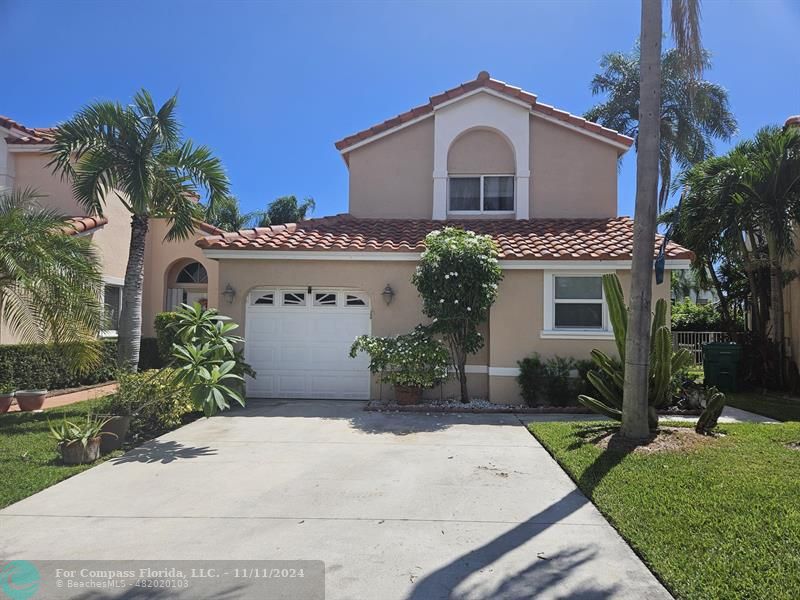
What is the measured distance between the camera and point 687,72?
23.0 ft

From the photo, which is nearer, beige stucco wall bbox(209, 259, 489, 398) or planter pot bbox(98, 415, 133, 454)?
planter pot bbox(98, 415, 133, 454)

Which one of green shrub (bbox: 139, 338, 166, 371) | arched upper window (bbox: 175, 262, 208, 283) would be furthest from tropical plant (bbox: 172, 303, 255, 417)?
arched upper window (bbox: 175, 262, 208, 283)

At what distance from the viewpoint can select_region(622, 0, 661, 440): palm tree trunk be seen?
6859 millimetres

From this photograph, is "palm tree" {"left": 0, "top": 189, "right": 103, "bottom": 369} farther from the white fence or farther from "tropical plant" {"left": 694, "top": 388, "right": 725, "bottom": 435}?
the white fence

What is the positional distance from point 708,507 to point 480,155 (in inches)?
421

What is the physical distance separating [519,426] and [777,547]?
193 inches

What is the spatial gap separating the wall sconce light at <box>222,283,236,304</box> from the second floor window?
6.08m

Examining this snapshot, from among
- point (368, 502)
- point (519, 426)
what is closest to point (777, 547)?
point (368, 502)

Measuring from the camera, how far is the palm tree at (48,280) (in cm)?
754

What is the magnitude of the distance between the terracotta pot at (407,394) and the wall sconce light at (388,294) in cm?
185

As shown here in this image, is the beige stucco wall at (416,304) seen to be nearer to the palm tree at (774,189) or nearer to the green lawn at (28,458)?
the palm tree at (774,189)

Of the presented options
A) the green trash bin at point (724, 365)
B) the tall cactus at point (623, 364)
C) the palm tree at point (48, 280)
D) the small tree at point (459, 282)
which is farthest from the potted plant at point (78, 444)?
the green trash bin at point (724, 365)

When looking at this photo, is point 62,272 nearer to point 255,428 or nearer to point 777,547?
point 255,428

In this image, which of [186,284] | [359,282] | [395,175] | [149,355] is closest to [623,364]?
[359,282]
